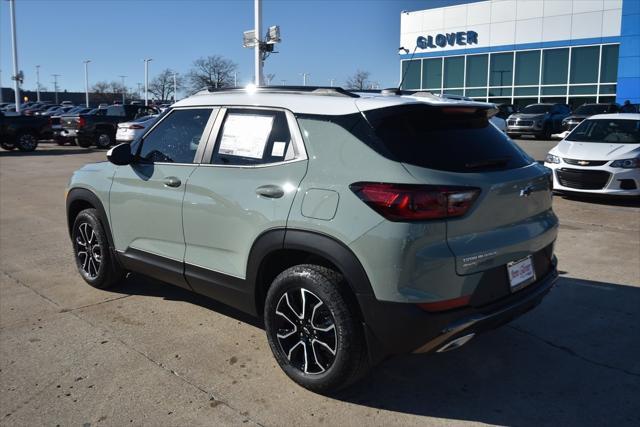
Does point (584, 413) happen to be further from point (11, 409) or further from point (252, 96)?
point (11, 409)

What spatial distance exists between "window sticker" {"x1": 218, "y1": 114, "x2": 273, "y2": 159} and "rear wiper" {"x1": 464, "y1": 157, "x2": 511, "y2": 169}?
1249 mm

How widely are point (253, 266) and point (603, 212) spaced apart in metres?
7.43

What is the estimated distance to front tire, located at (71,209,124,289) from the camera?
16.4 feet

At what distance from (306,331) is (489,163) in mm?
1430

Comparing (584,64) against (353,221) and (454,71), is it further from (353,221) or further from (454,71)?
(353,221)

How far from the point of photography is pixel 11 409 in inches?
128

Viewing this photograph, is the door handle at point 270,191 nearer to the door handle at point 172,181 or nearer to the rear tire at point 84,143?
the door handle at point 172,181

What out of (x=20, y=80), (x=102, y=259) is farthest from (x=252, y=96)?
(x=20, y=80)

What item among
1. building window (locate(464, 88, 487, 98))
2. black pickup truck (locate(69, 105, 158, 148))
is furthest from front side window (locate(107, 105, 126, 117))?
building window (locate(464, 88, 487, 98))

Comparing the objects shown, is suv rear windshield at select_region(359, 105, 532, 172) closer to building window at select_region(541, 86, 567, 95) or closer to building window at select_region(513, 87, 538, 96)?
building window at select_region(541, 86, 567, 95)

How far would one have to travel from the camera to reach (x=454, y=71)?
41.0 meters

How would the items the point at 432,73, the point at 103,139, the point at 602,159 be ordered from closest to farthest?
the point at 602,159
the point at 103,139
the point at 432,73

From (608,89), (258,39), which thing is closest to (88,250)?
(258,39)

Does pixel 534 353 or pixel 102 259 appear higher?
pixel 102 259
